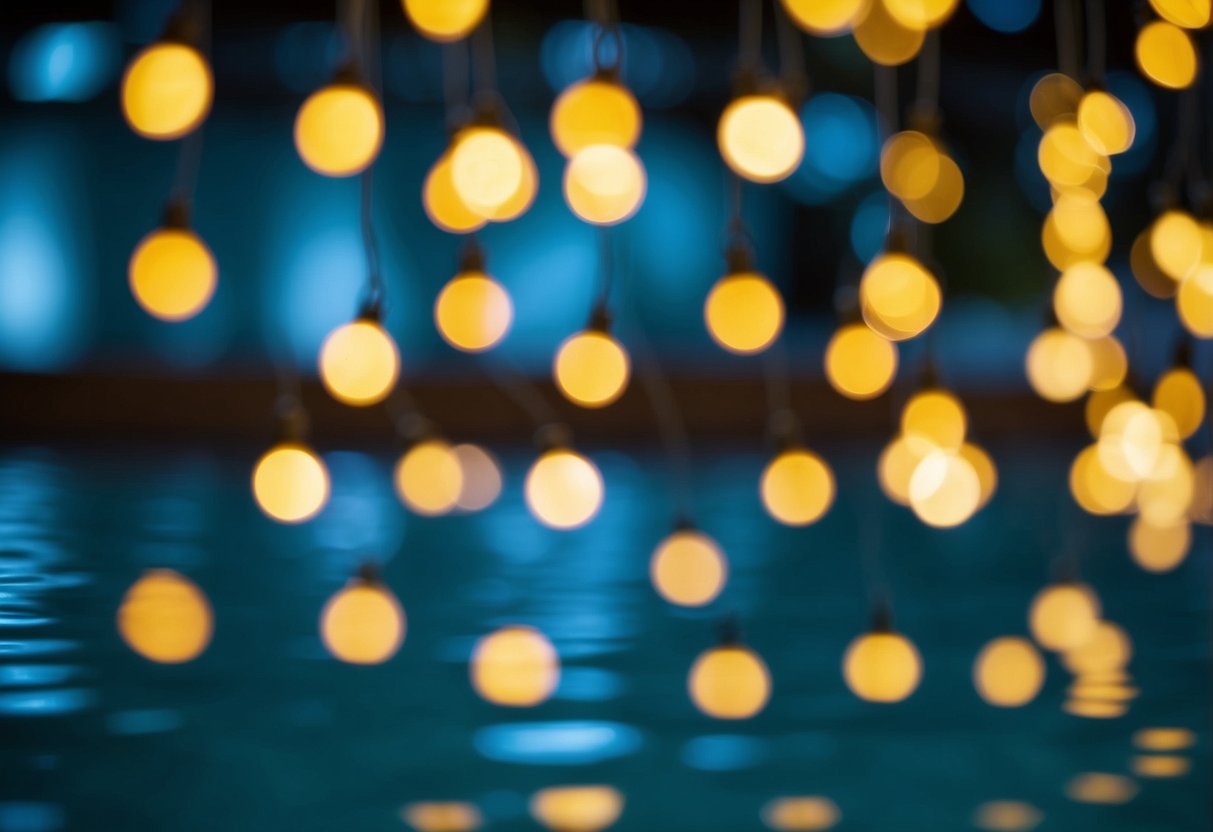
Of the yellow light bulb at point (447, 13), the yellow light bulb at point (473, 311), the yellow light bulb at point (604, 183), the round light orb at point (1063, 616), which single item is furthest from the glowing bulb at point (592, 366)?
the round light orb at point (1063, 616)

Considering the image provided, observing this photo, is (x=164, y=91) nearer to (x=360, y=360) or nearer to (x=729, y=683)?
(x=360, y=360)

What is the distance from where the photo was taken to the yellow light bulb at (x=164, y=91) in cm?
128

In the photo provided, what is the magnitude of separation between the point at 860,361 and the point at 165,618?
1.32 metres

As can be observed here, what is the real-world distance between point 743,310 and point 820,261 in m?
8.09

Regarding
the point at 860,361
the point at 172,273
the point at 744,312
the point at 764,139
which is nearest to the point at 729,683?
the point at 860,361

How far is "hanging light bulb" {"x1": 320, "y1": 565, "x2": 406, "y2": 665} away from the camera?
2.03 meters

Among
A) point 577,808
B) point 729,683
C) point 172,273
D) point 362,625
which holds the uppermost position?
point 172,273

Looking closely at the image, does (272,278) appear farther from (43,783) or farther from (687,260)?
(43,783)

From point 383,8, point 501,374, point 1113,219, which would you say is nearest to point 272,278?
point 501,374

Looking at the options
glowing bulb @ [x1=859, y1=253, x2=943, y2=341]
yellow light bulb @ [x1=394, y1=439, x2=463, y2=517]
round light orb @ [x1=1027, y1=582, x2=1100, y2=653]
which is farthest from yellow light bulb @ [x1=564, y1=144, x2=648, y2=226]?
round light orb @ [x1=1027, y1=582, x2=1100, y2=653]

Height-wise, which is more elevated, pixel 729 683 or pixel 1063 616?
pixel 1063 616

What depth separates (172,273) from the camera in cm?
149

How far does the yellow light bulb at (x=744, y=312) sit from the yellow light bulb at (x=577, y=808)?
1.86 feet

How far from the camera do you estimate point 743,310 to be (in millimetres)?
1583
